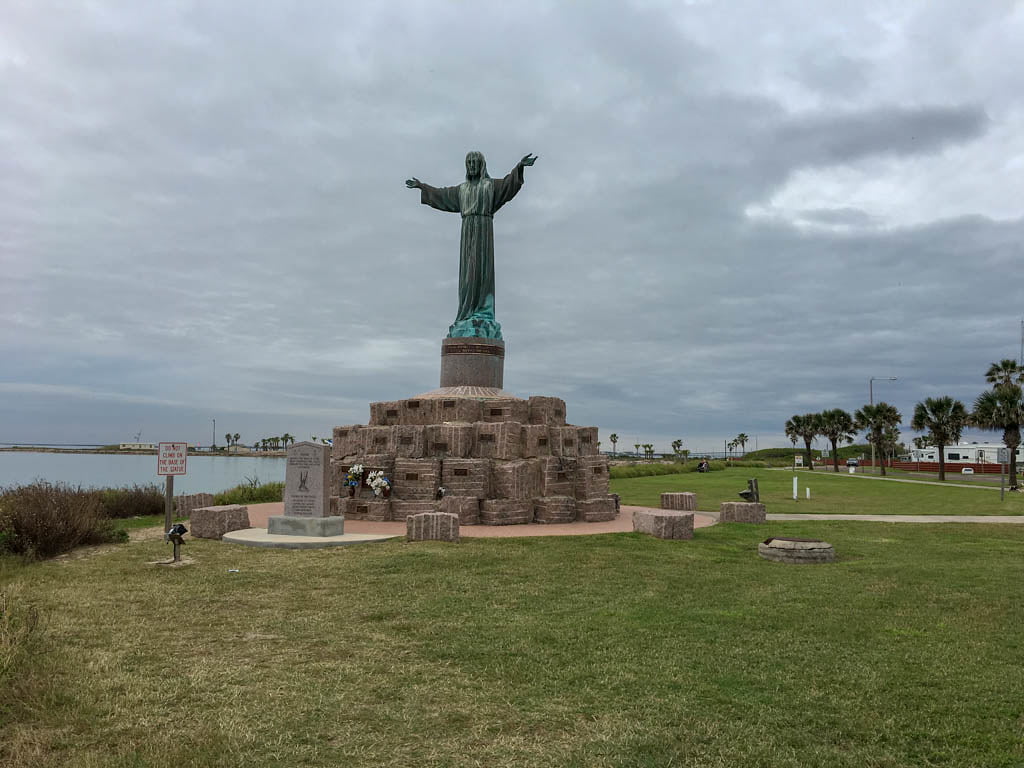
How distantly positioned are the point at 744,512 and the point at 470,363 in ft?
30.3

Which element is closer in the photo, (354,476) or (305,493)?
(305,493)

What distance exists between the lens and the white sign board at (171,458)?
14.8 m

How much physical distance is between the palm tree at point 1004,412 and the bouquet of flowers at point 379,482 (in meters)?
39.8

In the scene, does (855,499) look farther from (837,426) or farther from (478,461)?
(837,426)

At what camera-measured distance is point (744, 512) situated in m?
18.4

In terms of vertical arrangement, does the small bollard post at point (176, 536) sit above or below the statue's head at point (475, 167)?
below

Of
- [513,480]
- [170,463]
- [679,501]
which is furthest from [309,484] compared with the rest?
[679,501]

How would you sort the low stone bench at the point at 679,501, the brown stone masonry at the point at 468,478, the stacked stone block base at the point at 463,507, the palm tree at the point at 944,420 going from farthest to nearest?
1. the palm tree at the point at 944,420
2. the low stone bench at the point at 679,501
3. the brown stone masonry at the point at 468,478
4. the stacked stone block base at the point at 463,507

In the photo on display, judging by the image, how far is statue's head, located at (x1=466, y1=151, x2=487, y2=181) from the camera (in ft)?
80.3

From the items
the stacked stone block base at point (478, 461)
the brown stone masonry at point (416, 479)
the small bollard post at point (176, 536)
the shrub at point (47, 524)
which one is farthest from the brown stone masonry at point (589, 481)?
the shrub at point (47, 524)

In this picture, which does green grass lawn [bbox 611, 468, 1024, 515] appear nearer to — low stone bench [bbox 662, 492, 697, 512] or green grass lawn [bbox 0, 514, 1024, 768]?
low stone bench [bbox 662, 492, 697, 512]

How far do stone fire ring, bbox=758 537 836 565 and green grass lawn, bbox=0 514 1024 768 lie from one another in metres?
0.60

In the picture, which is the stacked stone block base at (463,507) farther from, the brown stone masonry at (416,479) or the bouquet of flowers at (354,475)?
the bouquet of flowers at (354,475)

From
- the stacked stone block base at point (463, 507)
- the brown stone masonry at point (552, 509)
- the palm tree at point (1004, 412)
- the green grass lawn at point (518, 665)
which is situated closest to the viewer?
the green grass lawn at point (518, 665)
